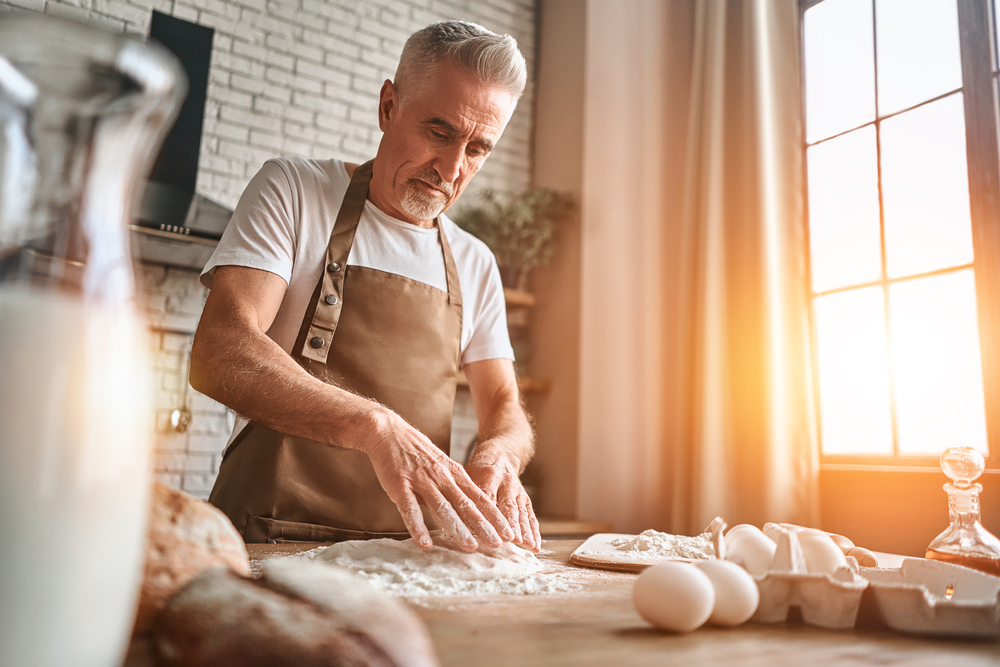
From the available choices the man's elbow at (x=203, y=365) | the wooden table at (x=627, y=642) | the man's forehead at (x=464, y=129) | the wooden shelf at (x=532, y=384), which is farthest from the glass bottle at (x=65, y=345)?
the wooden shelf at (x=532, y=384)

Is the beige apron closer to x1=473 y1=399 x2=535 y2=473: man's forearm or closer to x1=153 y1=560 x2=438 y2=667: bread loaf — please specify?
x1=473 y1=399 x2=535 y2=473: man's forearm

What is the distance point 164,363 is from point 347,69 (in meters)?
1.76

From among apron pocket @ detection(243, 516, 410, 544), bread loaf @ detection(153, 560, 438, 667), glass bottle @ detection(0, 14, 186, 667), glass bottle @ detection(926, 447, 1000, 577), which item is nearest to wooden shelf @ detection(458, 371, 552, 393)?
apron pocket @ detection(243, 516, 410, 544)

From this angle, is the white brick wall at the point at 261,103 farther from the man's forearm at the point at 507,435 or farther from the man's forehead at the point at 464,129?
the man's forehead at the point at 464,129

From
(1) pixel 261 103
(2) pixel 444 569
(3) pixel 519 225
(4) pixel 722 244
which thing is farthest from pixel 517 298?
(2) pixel 444 569

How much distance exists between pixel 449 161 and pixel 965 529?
3.86 ft

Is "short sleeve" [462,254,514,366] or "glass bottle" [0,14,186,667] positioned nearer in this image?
"glass bottle" [0,14,186,667]

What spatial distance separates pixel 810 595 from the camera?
0.60 meters

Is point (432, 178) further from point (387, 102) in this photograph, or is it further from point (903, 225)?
point (903, 225)

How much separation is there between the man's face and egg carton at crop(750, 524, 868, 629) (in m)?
1.20

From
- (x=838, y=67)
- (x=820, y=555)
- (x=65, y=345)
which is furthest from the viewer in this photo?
(x=838, y=67)

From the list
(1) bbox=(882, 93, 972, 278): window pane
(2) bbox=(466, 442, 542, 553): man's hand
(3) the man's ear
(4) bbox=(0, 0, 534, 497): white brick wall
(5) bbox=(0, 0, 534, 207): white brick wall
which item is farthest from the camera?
(5) bbox=(0, 0, 534, 207): white brick wall

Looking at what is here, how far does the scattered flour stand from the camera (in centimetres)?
71

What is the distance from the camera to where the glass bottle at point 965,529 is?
0.93 meters
